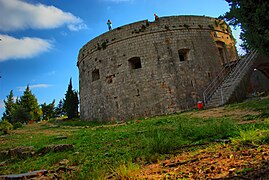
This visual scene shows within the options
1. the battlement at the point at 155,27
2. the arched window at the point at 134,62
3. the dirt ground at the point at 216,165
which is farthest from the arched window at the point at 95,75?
the dirt ground at the point at 216,165

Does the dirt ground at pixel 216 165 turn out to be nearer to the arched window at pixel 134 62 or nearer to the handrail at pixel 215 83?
the handrail at pixel 215 83

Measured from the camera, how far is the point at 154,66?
1438 centimetres

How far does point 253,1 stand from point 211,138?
406 centimetres

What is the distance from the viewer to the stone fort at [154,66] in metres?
14.0

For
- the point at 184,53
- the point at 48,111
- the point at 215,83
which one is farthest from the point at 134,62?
the point at 48,111

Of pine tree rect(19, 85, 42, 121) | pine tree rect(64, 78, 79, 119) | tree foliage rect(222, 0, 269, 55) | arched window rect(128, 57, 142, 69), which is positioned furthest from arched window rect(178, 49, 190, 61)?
pine tree rect(19, 85, 42, 121)

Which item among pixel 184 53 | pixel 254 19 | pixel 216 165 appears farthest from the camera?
pixel 184 53

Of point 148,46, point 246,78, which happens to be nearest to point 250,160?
point 246,78

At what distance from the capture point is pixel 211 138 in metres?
4.38

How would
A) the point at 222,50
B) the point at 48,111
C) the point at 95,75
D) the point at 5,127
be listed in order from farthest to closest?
the point at 48,111 → the point at 95,75 → the point at 222,50 → the point at 5,127

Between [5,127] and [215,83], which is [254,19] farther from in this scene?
[5,127]

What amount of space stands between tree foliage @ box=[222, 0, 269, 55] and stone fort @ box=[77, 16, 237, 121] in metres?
7.68

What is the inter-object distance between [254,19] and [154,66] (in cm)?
872

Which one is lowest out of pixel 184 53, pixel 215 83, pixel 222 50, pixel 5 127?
pixel 5 127
